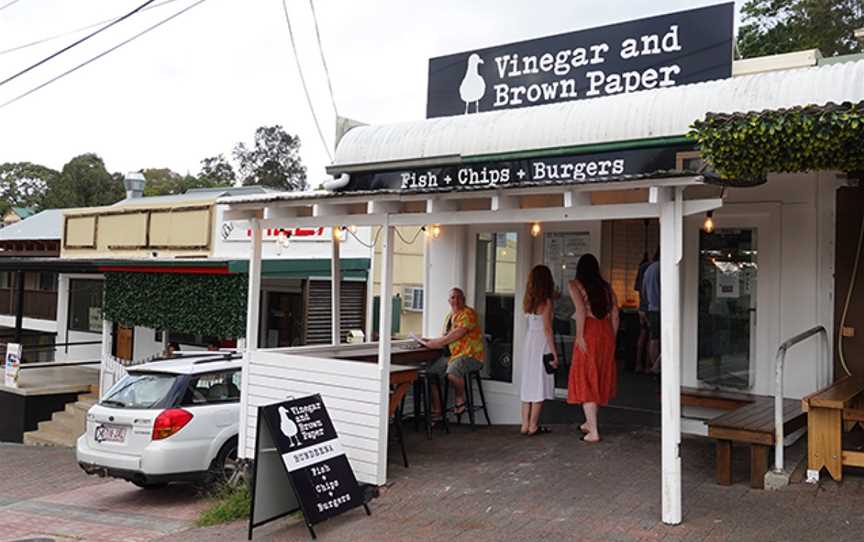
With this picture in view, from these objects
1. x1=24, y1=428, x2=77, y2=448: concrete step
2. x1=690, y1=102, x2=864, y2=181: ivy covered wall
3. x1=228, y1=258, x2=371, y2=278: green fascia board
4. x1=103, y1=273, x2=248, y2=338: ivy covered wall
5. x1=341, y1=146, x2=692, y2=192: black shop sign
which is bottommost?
x1=24, y1=428, x2=77, y2=448: concrete step

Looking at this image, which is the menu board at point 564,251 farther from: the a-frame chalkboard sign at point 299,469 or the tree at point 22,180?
the tree at point 22,180

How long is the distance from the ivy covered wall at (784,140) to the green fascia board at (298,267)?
8.29m

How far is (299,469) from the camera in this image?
249 inches

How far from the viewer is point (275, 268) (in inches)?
541

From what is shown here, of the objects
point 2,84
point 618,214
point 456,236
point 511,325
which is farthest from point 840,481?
point 2,84

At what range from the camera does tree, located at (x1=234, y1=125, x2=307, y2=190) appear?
58.3m

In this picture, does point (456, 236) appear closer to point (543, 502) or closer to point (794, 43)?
point (543, 502)

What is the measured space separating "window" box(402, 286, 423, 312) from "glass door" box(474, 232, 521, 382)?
23.7 ft

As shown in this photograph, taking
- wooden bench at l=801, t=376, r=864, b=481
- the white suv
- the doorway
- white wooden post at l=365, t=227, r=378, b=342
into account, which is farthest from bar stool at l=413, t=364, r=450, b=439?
the doorway

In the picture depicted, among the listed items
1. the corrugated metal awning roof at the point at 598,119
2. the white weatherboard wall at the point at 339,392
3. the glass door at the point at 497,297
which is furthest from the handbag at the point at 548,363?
the corrugated metal awning roof at the point at 598,119

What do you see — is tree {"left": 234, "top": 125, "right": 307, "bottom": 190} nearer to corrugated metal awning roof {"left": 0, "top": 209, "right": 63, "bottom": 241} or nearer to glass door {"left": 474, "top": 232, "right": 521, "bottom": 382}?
corrugated metal awning roof {"left": 0, "top": 209, "right": 63, "bottom": 241}

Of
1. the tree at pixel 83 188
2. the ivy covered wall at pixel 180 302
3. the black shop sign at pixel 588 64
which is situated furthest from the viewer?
the tree at pixel 83 188

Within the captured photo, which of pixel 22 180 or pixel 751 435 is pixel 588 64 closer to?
pixel 751 435

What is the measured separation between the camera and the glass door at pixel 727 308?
7.76 metres
